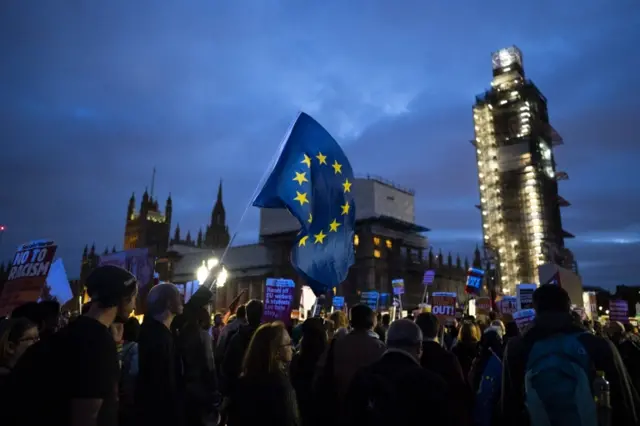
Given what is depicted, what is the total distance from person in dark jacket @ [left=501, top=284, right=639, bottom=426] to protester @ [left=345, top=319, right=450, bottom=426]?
1367 millimetres


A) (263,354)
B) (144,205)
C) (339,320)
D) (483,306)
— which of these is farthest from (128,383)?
(144,205)

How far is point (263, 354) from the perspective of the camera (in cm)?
362

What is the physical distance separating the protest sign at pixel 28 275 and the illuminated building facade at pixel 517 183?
192ft

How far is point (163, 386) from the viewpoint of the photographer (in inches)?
147

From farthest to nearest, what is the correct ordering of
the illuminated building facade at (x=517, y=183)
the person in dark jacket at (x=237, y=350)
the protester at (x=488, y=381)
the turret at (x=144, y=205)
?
the turret at (x=144, y=205) < the illuminated building facade at (x=517, y=183) < the person in dark jacket at (x=237, y=350) < the protester at (x=488, y=381)

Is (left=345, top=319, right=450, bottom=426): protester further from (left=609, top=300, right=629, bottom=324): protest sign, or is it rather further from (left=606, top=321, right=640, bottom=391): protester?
(left=609, top=300, right=629, bottom=324): protest sign

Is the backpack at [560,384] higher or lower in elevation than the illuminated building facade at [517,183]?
lower

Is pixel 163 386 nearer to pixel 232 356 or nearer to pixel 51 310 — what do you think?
pixel 232 356

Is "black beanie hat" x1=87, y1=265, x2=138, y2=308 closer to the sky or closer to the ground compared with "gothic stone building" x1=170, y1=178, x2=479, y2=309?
closer to the ground

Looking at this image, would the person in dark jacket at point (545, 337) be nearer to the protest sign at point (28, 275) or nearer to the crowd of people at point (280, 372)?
the crowd of people at point (280, 372)

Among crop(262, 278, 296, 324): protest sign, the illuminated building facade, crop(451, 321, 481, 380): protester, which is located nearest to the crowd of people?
crop(451, 321, 481, 380): protester

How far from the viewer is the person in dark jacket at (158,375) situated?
364 cm

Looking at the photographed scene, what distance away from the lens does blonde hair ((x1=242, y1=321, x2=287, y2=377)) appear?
3.59m

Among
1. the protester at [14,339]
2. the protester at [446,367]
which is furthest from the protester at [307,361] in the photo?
the protester at [14,339]
